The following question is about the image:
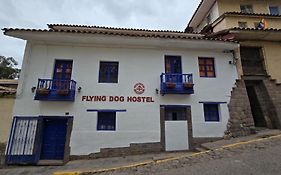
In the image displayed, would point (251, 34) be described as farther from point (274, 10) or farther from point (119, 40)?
point (119, 40)

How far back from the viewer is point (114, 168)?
19.7 ft

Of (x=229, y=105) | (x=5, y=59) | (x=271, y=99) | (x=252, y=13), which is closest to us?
(x=229, y=105)

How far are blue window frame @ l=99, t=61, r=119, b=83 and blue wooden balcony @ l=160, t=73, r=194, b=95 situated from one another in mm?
2535

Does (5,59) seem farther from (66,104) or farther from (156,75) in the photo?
(156,75)

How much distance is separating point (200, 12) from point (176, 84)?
1032 cm

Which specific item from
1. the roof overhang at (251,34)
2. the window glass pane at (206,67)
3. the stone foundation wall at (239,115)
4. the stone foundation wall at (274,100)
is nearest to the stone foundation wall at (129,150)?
the stone foundation wall at (239,115)

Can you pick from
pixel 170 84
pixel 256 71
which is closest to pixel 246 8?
pixel 256 71

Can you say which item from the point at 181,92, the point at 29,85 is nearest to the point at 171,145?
the point at 181,92

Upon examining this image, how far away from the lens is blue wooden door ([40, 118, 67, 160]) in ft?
25.8

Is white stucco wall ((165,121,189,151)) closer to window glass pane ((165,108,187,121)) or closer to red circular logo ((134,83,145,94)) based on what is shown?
window glass pane ((165,108,187,121))

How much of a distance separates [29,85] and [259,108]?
13021 mm

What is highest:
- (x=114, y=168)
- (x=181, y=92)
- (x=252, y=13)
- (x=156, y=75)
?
(x=252, y=13)

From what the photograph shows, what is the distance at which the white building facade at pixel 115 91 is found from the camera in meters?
7.93

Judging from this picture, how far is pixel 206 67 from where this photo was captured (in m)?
9.62
